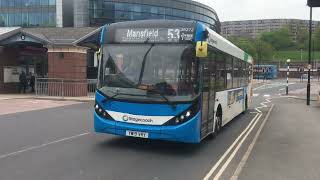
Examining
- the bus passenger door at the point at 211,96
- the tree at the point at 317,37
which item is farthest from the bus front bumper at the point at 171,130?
the tree at the point at 317,37

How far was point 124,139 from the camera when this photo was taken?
41.9 ft

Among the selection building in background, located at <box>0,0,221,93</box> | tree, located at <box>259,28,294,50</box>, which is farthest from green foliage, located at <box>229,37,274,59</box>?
tree, located at <box>259,28,294,50</box>

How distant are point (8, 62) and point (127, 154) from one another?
86.7 ft

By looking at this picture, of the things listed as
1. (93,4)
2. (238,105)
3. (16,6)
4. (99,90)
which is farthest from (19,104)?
(16,6)

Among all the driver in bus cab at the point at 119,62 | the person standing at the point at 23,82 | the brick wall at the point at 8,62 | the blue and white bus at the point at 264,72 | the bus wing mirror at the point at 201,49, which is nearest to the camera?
the bus wing mirror at the point at 201,49

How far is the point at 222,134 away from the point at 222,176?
6.27 meters

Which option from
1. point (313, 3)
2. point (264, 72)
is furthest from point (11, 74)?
point (264, 72)

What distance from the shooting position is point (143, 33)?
444 inches

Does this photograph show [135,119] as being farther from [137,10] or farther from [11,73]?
[137,10]

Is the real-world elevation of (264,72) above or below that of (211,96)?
above

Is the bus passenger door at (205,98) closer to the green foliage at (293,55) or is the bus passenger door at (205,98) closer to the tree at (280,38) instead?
the green foliage at (293,55)

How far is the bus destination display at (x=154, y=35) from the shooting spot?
11.0 m

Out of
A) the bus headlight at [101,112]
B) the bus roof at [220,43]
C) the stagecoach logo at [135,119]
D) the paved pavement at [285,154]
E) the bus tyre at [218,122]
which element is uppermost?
the bus roof at [220,43]

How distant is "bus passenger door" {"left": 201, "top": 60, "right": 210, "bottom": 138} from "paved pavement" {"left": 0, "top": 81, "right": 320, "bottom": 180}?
19.7 inches
